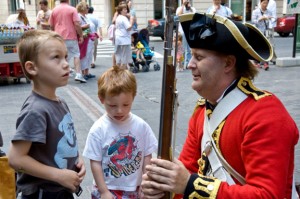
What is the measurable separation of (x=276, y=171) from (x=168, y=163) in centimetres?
41

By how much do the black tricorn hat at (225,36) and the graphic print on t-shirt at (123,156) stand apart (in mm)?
1074

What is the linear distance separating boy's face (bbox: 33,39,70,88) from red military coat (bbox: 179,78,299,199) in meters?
1.04

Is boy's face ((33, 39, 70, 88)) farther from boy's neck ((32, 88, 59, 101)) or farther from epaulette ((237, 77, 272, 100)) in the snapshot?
epaulette ((237, 77, 272, 100))

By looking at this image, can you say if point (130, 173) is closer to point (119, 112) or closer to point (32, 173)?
point (119, 112)

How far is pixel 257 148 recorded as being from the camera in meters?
1.81

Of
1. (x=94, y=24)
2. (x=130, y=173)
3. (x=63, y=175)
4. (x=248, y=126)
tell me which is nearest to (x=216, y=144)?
(x=248, y=126)

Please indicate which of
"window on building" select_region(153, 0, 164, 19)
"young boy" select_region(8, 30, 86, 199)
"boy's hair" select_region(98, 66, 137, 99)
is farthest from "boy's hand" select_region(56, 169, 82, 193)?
"window on building" select_region(153, 0, 164, 19)

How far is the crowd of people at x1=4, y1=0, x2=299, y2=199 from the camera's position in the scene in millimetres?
1836

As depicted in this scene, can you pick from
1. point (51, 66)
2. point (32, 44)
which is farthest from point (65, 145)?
point (32, 44)

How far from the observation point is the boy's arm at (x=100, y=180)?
2.91 m

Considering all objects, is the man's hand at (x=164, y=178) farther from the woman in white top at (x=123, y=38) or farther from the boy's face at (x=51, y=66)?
the woman in white top at (x=123, y=38)

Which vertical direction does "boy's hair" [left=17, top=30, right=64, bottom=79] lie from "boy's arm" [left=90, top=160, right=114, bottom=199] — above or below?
above

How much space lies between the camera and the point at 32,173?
8.04ft

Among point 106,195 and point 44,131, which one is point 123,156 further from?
point 44,131
